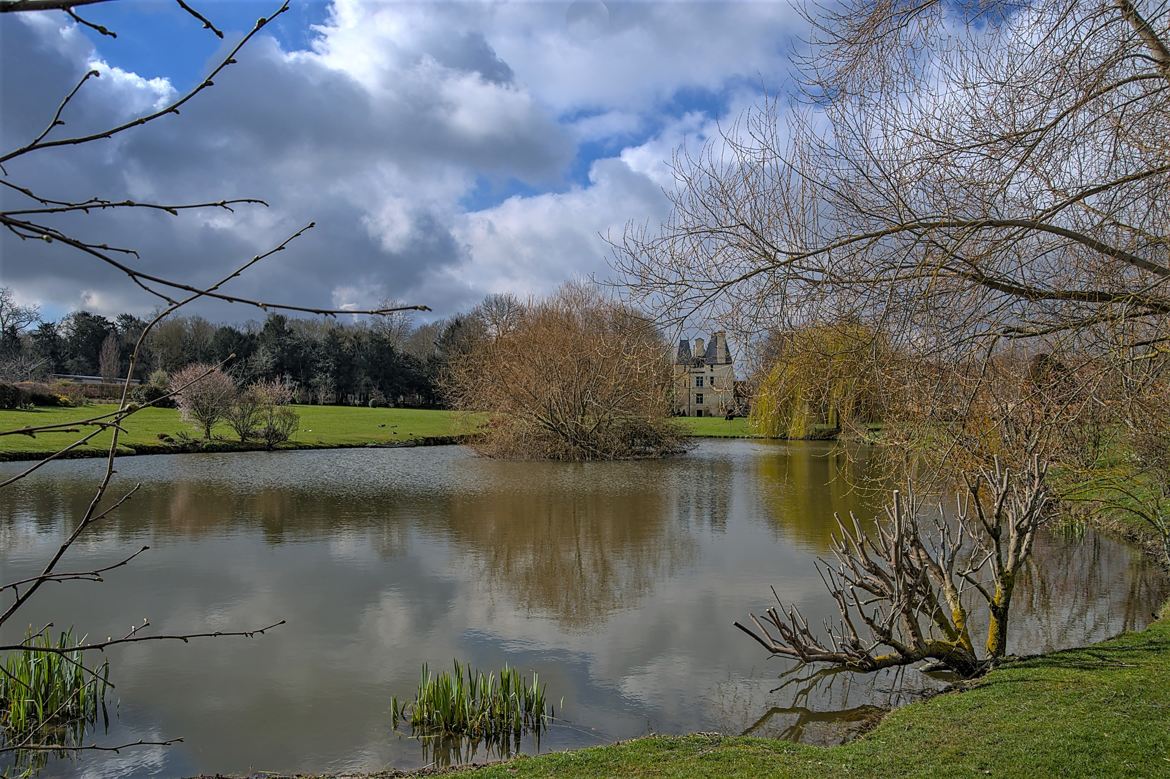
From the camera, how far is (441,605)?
927 centimetres

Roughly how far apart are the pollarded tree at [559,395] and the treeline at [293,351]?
1264 centimetres

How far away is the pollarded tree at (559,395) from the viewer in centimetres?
2755

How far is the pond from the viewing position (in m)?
6.04

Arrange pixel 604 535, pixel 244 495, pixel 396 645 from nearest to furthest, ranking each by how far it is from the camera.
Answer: pixel 396 645 → pixel 604 535 → pixel 244 495

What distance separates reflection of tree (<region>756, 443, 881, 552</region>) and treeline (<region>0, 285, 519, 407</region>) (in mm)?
20929

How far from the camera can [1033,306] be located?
4.86 meters

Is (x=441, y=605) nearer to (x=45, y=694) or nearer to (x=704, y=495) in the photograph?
(x=45, y=694)

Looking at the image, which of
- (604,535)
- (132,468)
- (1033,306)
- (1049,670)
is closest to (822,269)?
(1033,306)

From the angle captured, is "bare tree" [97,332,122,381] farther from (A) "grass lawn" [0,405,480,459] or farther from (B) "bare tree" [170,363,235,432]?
(B) "bare tree" [170,363,235,432]

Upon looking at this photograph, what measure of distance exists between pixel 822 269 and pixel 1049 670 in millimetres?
3784

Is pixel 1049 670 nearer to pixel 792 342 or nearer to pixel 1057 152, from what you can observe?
pixel 792 342

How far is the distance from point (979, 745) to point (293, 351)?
50944mm

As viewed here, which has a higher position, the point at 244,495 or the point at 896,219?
the point at 896,219

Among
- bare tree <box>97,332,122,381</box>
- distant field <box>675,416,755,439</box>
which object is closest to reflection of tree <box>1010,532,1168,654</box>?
distant field <box>675,416,755,439</box>
